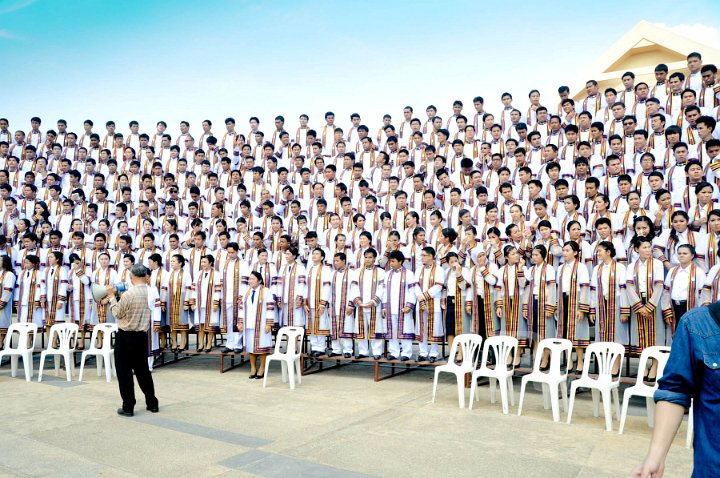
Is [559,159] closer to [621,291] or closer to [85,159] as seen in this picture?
[621,291]

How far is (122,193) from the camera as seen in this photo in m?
12.2

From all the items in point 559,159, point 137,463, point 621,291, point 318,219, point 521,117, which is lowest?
point 137,463

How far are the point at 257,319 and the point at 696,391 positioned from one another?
277 inches

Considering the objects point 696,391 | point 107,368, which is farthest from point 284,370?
point 696,391

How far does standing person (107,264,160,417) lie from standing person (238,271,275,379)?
2.21 meters

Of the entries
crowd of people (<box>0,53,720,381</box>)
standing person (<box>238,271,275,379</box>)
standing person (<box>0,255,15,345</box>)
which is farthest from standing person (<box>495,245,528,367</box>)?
standing person (<box>0,255,15,345</box>)

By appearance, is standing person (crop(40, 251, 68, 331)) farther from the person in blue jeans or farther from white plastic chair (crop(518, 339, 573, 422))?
the person in blue jeans

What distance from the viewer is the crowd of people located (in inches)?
282

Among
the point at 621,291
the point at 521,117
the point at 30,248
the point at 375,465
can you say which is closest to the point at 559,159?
the point at 521,117

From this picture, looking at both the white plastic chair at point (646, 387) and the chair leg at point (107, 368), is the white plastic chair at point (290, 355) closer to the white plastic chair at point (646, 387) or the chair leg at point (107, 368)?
the chair leg at point (107, 368)

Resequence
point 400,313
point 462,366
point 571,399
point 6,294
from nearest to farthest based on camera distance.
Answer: point 571,399 → point 462,366 → point 400,313 → point 6,294

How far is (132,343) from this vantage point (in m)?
5.92

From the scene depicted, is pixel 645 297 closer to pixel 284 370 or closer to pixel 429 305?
pixel 429 305

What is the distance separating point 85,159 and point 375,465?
41.4 ft
